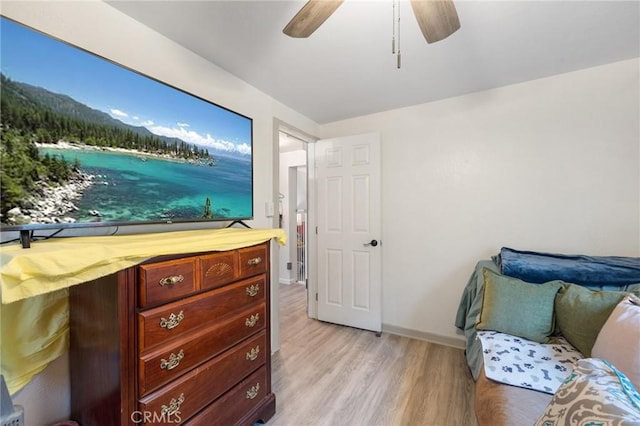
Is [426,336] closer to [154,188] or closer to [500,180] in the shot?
[500,180]

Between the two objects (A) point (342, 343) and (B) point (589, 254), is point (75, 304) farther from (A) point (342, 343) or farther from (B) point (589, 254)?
(B) point (589, 254)

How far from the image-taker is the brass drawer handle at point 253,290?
144cm

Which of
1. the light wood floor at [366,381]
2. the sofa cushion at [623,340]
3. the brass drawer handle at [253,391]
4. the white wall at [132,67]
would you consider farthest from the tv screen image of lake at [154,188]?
the sofa cushion at [623,340]

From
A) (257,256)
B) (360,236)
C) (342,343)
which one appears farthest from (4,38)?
(342,343)

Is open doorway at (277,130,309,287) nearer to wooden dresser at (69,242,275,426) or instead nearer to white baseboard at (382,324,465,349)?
white baseboard at (382,324,465,349)

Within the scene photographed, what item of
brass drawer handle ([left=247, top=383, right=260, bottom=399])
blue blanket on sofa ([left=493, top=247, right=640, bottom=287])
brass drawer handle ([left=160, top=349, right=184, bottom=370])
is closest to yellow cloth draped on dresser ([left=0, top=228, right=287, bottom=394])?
brass drawer handle ([left=160, top=349, right=184, bottom=370])

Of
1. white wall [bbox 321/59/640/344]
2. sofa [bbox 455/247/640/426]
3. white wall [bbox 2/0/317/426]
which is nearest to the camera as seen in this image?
sofa [bbox 455/247/640/426]

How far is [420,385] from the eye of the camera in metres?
1.88

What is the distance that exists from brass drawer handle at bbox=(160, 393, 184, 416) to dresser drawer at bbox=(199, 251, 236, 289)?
18.0 inches

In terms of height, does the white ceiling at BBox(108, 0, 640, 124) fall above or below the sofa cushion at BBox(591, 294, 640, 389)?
above

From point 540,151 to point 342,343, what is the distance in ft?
7.93

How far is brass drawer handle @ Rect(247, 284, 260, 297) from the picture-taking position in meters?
1.44

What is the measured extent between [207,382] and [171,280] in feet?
1.76

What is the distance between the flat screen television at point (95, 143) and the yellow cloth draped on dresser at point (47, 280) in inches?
7.5
